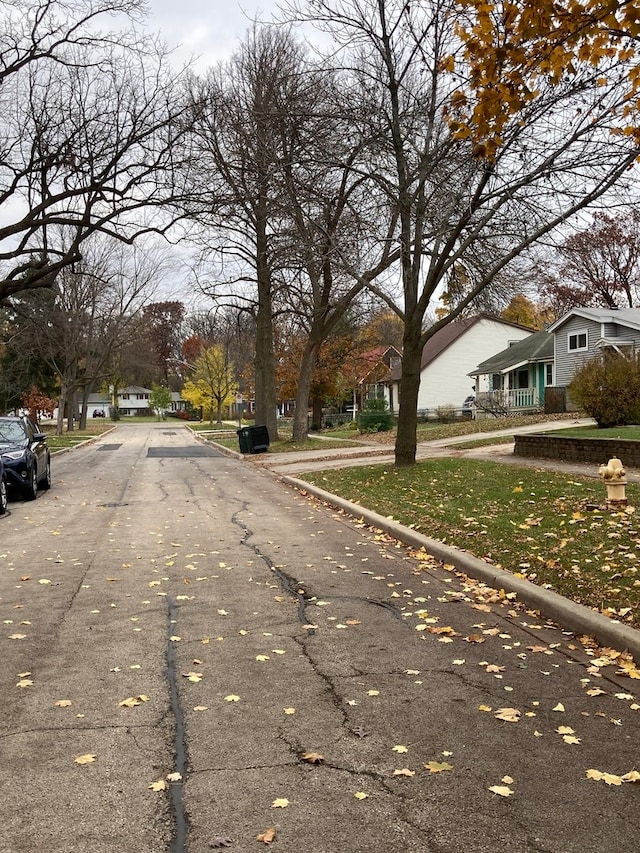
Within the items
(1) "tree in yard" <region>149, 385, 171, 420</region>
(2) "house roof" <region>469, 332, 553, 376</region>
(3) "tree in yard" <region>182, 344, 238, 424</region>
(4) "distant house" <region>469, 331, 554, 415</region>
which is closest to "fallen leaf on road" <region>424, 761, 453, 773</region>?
(4) "distant house" <region>469, 331, 554, 415</region>

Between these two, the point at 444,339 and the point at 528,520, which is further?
the point at 444,339

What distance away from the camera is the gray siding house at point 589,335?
34.4 metres

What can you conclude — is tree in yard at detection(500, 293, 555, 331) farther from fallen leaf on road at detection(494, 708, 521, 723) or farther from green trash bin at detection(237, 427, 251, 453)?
fallen leaf on road at detection(494, 708, 521, 723)

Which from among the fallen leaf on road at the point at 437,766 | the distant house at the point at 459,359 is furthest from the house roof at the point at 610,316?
the fallen leaf on road at the point at 437,766

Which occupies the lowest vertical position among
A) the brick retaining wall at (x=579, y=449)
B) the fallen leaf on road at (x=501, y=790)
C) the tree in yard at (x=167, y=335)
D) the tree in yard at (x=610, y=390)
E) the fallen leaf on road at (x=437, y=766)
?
the fallen leaf on road at (x=501, y=790)

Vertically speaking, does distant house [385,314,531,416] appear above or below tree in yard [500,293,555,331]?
below

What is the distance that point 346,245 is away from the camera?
16.5 meters

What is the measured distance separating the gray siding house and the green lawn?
19273mm

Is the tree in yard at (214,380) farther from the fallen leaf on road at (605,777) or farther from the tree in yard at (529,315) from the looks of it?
the fallen leaf on road at (605,777)

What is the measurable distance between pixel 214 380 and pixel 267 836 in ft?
270

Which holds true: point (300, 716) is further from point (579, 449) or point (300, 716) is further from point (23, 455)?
point (579, 449)

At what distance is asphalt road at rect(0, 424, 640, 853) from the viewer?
3.34 m

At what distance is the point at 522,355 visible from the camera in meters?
43.5

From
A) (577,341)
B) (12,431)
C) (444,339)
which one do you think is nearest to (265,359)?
(577,341)
